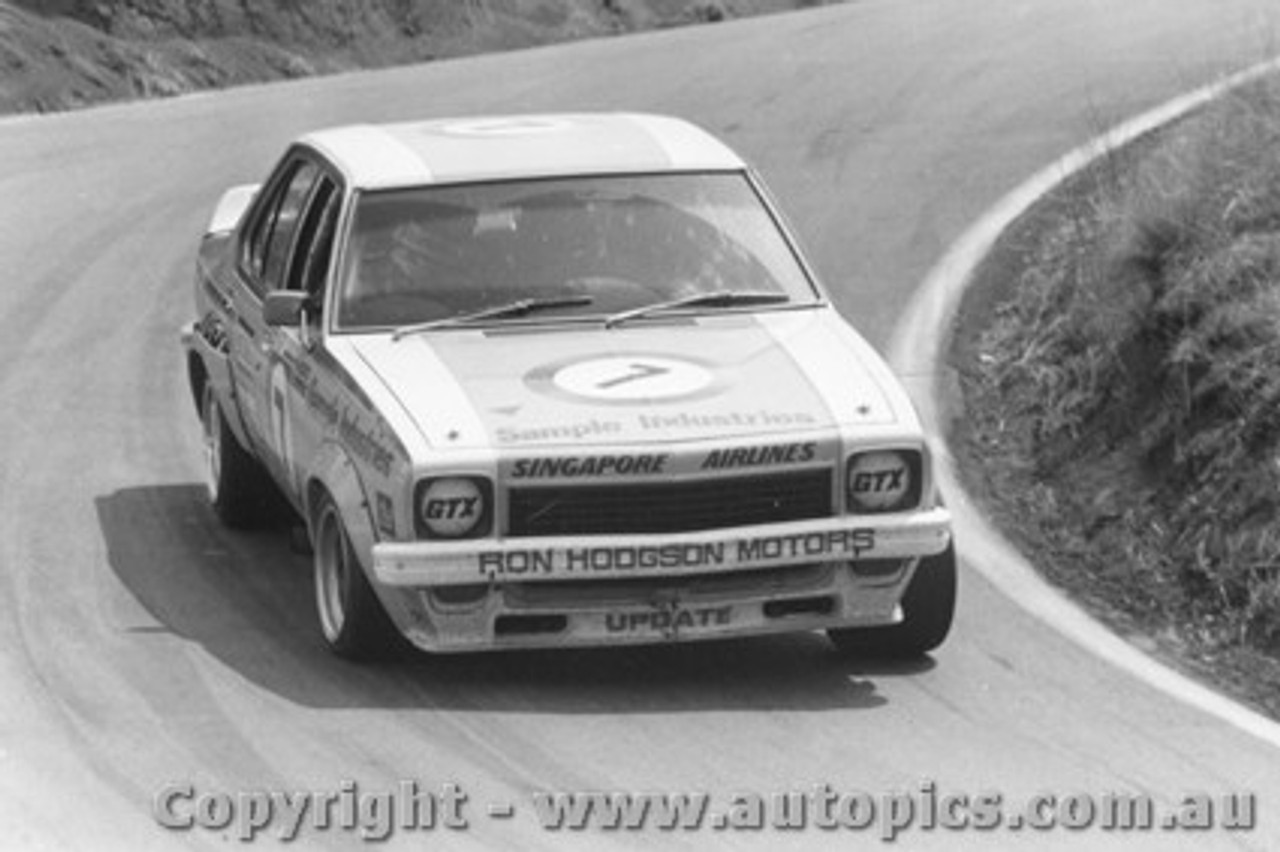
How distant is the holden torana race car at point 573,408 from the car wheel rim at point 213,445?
1.41 ft

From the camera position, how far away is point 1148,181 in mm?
13586

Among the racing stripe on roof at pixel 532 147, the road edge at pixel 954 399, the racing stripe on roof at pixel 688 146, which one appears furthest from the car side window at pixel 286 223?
the road edge at pixel 954 399

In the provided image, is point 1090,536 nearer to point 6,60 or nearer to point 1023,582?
point 1023,582

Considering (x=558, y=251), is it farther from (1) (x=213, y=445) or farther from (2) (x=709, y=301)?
(1) (x=213, y=445)

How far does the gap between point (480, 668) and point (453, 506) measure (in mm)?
772

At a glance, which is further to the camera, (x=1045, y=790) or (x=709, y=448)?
(x=709, y=448)

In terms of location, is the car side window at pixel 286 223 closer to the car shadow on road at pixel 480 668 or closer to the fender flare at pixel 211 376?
the fender flare at pixel 211 376

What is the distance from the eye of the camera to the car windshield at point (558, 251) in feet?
32.1

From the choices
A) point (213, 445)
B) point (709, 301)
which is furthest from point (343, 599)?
point (213, 445)

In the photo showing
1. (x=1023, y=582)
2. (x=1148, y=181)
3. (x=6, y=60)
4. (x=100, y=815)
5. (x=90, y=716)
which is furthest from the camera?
(x=6, y=60)

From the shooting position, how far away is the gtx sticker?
907cm

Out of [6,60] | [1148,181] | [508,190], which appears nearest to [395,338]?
[508,190]

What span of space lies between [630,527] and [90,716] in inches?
66.6

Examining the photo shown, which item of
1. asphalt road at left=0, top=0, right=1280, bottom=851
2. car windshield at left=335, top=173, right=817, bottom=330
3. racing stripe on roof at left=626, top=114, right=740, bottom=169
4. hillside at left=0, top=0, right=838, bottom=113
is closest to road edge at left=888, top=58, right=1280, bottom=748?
asphalt road at left=0, top=0, right=1280, bottom=851
